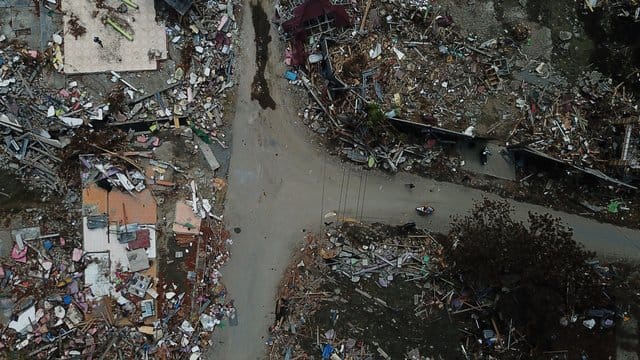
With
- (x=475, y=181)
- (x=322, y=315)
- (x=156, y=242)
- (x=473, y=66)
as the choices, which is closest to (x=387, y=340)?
(x=322, y=315)

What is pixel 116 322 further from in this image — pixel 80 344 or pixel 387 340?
pixel 387 340

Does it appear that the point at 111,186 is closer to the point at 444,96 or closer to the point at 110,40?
the point at 110,40

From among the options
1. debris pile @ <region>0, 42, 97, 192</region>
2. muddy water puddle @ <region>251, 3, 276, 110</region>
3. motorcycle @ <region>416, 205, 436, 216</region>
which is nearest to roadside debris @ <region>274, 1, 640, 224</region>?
muddy water puddle @ <region>251, 3, 276, 110</region>

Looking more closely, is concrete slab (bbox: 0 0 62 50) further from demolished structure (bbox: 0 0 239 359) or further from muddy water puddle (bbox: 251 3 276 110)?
muddy water puddle (bbox: 251 3 276 110)

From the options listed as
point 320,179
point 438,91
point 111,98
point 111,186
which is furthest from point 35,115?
point 438,91

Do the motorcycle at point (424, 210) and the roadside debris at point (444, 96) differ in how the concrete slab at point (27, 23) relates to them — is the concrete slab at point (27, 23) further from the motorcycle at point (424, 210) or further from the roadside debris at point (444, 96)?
the motorcycle at point (424, 210)

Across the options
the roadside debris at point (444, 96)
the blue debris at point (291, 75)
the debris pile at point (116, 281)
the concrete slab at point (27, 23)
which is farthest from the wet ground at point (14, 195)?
the roadside debris at point (444, 96)
